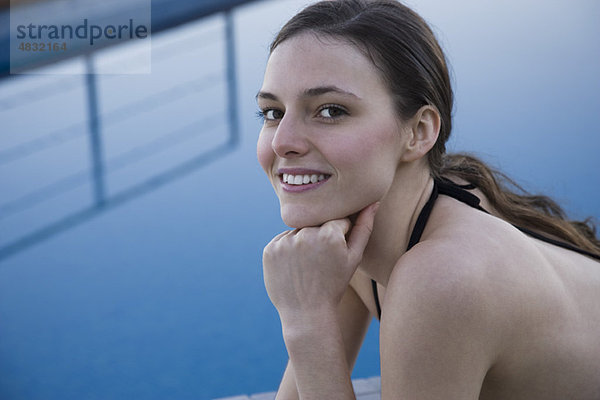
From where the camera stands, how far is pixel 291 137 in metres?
1.54

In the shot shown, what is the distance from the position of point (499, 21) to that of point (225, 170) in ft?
19.7

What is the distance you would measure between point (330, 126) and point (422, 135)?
0.85 feet

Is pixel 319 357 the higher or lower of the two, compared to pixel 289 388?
higher

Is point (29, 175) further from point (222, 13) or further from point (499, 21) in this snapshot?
point (499, 21)

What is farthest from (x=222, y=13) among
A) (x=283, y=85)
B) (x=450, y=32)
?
(x=283, y=85)

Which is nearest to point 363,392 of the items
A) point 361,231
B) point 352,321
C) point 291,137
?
point 352,321

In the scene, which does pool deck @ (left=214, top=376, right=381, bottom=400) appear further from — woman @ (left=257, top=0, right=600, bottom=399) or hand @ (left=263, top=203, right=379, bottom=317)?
hand @ (left=263, top=203, right=379, bottom=317)

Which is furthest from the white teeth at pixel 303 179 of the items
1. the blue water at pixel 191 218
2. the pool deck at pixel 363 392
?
the pool deck at pixel 363 392

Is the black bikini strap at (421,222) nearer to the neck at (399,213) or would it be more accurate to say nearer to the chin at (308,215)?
the neck at (399,213)

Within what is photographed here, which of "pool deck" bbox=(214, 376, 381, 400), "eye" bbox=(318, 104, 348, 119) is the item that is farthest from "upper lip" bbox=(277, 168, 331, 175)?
"pool deck" bbox=(214, 376, 381, 400)

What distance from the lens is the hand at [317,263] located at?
158 centimetres

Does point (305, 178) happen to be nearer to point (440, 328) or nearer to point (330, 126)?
point (330, 126)

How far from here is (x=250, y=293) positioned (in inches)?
169

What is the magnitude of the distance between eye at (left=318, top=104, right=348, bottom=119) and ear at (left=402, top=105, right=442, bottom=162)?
19 centimetres
